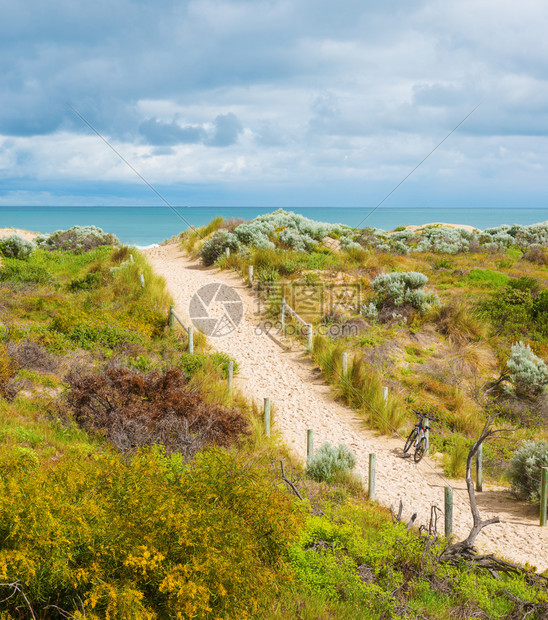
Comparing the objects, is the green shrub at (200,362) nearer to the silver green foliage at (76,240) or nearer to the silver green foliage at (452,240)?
the silver green foliage at (452,240)

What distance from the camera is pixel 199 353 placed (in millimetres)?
13180

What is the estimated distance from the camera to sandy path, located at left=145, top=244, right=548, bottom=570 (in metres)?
8.05

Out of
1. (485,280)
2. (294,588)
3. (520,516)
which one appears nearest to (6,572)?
(294,588)

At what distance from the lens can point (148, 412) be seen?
8.43 meters

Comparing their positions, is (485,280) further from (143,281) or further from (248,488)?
(248,488)

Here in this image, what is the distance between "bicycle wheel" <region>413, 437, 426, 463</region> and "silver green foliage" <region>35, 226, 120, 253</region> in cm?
2339

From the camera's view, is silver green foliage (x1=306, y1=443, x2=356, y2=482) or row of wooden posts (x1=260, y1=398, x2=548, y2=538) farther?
silver green foliage (x1=306, y1=443, x2=356, y2=482)

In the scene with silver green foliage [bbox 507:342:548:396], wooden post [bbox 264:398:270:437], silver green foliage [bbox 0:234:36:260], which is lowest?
wooden post [bbox 264:398:270:437]

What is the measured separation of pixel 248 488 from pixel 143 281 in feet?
48.6

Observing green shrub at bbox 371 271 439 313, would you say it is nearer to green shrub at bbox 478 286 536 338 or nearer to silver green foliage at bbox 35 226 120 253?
green shrub at bbox 478 286 536 338

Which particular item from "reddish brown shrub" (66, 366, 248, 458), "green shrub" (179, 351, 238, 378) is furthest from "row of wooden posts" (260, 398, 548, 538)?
"green shrub" (179, 351, 238, 378)

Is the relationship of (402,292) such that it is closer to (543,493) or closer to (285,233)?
(285,233)

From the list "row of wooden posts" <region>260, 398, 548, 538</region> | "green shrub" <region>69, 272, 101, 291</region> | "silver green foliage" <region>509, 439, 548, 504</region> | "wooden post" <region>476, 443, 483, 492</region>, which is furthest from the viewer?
"green shrub" <region>69, 272, 101, 291</region>

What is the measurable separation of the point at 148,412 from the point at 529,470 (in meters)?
7.16
